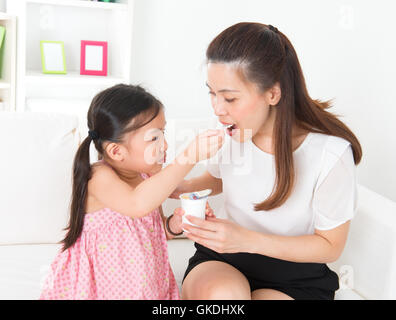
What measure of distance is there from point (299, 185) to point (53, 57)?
2.01 m

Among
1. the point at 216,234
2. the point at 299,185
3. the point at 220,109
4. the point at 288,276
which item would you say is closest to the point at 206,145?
the point at 220,109

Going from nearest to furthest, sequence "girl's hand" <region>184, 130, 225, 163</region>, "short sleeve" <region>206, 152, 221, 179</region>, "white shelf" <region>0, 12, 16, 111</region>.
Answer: "girl's hand" <region>184, 130, 225, 163</region>, "short sleeve" <region>206, 152, 221, 179</region>, "white shelf" <region>0, 12, 16, 111</region>

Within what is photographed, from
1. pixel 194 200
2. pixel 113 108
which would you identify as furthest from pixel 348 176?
pixel 113 108

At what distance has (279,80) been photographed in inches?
57.1

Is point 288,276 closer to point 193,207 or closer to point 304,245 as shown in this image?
point 304,245

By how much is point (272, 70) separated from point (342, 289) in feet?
2.68

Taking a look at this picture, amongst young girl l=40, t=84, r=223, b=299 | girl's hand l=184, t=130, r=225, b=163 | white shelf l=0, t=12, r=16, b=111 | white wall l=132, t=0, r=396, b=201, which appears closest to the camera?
girl's hand l=184, t=130, r=225, b=163

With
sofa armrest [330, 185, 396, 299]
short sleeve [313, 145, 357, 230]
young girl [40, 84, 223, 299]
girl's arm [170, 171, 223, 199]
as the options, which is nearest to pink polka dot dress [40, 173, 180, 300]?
young girl [40, 84, 223, 299]

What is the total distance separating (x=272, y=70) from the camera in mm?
1428

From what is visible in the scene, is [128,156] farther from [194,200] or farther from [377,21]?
[377,21]

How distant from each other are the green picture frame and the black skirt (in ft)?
6.22

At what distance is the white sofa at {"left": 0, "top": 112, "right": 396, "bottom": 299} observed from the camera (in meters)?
1.74

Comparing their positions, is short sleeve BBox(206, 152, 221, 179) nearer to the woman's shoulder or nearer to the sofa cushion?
the woman's shoulder

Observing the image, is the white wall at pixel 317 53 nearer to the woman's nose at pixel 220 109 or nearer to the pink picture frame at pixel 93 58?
the pink picture frame at pixel 93 58
